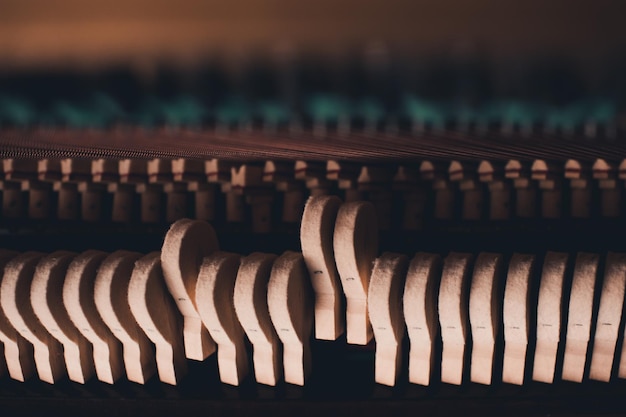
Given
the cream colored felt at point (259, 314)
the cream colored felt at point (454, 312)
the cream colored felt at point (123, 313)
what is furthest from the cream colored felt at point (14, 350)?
the cream colored felt at point (454, 312)

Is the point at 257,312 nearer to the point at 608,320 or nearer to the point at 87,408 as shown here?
the point at 87,408

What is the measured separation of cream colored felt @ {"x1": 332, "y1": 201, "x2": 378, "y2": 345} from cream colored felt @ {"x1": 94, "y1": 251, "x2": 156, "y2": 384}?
18.6 inches

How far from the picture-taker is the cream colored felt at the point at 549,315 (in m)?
1.11

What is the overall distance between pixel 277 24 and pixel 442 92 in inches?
8.2

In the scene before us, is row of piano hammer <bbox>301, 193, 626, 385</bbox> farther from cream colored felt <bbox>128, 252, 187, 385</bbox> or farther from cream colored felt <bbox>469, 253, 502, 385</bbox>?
cream colored felt <bbox>128, 252, 187, 385</bbox>

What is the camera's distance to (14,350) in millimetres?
1414

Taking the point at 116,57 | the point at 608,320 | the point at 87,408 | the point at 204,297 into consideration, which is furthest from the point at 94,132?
the point at 608,320

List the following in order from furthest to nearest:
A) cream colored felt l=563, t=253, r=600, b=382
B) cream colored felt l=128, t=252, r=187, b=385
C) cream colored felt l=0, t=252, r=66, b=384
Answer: cream colored felt l=0, t=252, r=66, b=384 → cream colored felt l=128, t=252, r=187, b=385 → cream colored felt l=563, t=253, r=600, b=382

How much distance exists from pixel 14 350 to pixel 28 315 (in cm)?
14

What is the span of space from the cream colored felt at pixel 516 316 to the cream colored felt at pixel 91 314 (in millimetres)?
869

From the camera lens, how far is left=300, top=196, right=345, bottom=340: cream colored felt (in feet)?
3.80

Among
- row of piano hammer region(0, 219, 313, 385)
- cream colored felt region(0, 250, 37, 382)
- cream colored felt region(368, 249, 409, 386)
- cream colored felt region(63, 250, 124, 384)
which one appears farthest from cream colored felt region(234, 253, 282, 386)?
cream colored felt region(0, 250, 37, 382)

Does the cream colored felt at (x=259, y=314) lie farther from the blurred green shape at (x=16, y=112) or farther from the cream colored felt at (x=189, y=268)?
the blurred green shape at (x=16, y=112)

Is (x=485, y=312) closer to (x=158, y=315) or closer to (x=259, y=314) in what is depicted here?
(x=259, y=314)
